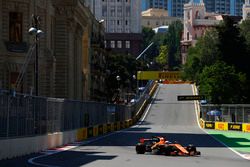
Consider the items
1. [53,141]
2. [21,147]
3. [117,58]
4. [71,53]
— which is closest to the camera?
[21,147]

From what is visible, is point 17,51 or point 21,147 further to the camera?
point 17,51

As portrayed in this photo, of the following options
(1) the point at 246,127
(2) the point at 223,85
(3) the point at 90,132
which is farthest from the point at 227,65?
(3) the point at 90,132

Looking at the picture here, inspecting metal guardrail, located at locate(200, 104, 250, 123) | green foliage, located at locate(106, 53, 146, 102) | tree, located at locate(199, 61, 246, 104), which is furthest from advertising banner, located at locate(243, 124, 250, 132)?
green foliage, located at locate(106, 53, 146, 102)

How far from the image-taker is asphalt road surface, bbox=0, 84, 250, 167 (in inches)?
1040

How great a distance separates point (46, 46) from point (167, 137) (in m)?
13.7

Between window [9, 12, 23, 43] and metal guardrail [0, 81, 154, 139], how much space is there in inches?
301

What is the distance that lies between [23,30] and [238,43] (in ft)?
212

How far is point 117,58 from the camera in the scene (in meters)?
159

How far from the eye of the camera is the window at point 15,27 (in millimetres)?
53844

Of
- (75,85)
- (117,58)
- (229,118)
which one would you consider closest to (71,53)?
(75,85)

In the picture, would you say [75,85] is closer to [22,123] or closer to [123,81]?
[22,123]

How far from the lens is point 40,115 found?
34094 mm

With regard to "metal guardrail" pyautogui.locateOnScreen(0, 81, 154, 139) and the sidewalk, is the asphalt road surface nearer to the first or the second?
the sidewalk

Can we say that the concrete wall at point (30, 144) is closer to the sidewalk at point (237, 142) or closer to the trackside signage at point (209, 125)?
the sidewalk at point (237, 142)
